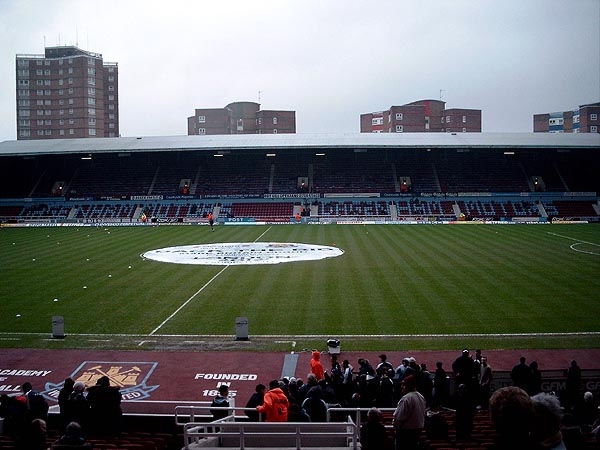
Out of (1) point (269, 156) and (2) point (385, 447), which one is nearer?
(2) point (385, 447)

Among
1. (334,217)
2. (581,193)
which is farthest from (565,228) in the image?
(334,217)

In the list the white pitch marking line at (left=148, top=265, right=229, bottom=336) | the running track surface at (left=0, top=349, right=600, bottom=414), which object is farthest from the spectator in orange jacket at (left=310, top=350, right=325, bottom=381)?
the white pitch marking line at (left=148, top=265, right=229, bottom=336)

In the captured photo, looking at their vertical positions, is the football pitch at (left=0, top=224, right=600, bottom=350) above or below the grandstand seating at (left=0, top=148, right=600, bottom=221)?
below

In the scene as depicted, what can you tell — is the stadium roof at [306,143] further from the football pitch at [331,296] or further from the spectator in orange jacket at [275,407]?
the spectator in orange jacket at [275,407]

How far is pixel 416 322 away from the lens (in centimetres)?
2206

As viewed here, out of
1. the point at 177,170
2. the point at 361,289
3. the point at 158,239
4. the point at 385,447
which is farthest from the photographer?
the point at 177,170

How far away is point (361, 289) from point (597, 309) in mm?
9614

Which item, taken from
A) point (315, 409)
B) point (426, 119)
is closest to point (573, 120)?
point (426, 119)

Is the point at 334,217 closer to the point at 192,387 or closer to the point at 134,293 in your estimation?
the point at 134,293

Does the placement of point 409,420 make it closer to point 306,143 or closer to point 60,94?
point 306,143

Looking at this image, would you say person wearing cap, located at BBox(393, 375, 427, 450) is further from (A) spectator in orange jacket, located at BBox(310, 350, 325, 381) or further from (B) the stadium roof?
(B) the stadium roof

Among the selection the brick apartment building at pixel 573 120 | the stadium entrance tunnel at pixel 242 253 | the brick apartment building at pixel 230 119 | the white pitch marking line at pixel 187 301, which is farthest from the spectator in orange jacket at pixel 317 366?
the brick apartment building at pixel 573 120

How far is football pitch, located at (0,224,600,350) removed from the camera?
2080 centimetres

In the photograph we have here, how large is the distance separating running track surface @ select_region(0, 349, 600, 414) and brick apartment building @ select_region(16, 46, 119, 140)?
121 m
